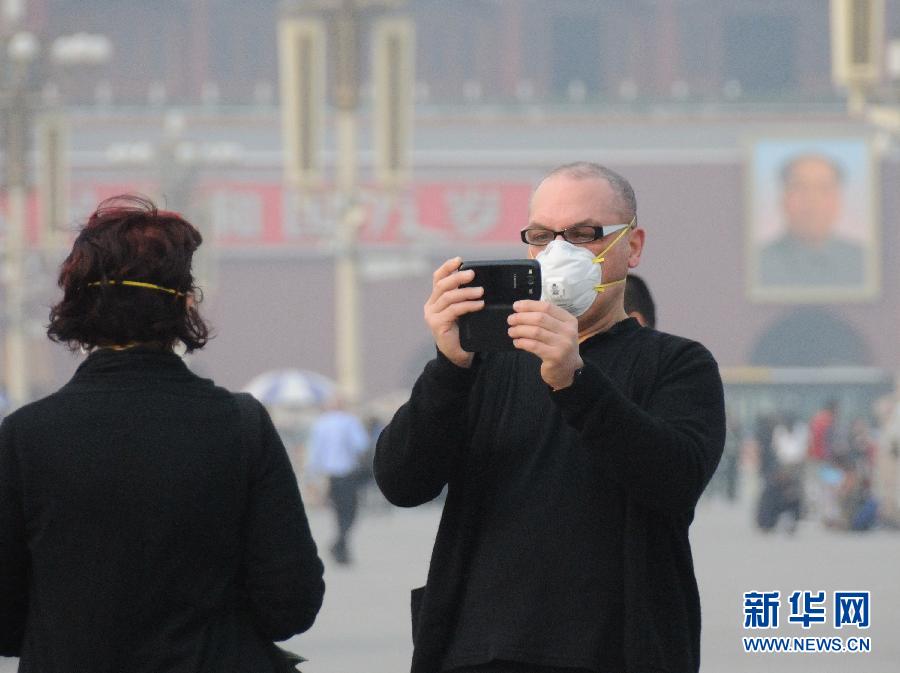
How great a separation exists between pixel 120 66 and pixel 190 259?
42515 mm

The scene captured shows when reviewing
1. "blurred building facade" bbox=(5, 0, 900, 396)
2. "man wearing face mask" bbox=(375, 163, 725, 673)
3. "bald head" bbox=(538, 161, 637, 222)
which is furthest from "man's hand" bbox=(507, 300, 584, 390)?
"blurred building facade" bbox=(5, 0, 900, 396)

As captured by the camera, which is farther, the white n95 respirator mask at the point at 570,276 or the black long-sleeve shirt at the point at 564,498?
the white n95 respirator mask at the point at 570,276

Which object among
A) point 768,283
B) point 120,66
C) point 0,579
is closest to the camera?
point 0,579

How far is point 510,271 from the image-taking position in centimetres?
303

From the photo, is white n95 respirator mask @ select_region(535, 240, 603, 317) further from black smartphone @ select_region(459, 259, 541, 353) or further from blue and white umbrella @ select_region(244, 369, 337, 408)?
blue and white umbrella @ select_region(244, 369, 337, 408)

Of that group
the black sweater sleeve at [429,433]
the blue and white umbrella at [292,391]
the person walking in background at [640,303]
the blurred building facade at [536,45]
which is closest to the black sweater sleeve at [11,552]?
the black sweater sleeve at [429,433]

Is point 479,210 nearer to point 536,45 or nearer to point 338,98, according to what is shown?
point 536,45

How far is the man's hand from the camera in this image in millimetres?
2885

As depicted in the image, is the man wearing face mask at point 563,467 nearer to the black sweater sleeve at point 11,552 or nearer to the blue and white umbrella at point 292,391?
the black sweater sleeve at point 11,552

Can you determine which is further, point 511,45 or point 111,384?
point 511,45

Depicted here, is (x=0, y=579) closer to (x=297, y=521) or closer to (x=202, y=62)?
(x=297, y=521)

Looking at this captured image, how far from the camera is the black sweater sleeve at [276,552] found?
2.96 m

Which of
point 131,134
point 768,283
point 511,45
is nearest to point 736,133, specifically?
point 768,283

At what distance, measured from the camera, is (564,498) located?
303cm
